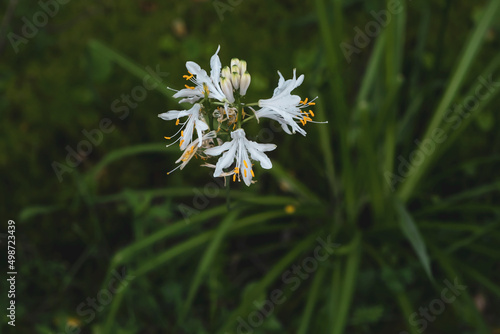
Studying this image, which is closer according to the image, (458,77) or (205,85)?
(205,85)

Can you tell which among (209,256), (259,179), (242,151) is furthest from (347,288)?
(242,151)

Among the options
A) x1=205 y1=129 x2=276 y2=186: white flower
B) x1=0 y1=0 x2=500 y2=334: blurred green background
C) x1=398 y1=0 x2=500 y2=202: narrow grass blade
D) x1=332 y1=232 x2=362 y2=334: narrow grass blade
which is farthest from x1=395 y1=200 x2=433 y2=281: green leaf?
x1=205 y1=129 x2=276 y2=186: white flower

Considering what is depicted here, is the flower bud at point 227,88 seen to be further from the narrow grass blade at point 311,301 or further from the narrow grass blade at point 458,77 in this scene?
the narrow grass blade at point 458,77

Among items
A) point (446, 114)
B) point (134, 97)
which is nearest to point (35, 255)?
point (134, 97)

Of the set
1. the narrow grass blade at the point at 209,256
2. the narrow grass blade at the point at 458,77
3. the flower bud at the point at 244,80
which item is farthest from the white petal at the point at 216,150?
the narrow grass blade at the point at 458,77

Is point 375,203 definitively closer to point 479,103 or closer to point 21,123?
point 479,103

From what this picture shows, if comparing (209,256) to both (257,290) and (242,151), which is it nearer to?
(257,290)

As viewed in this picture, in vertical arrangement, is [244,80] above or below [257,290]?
above
